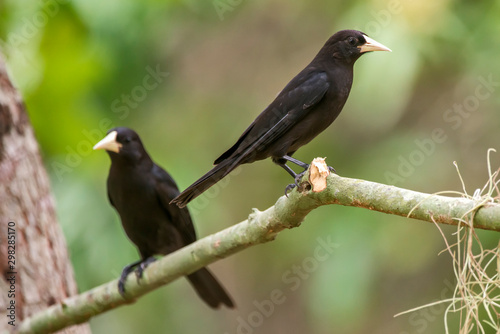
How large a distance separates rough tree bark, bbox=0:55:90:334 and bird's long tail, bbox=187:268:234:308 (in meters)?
0.70

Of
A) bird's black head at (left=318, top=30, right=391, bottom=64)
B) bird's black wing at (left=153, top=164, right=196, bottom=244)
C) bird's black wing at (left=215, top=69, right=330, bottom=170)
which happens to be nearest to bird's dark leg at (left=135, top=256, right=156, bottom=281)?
bird's black wing at (left=153, top=164, right=196, bottom=244)

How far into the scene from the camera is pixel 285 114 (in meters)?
2.92

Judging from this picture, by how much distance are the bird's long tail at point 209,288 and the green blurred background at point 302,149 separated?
2.05ft

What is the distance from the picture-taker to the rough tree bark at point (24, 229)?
3549mm

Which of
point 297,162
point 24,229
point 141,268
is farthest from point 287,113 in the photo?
point 24,229

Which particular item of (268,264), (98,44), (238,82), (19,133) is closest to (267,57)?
(238,82)

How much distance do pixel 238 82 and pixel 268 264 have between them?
1879 mm

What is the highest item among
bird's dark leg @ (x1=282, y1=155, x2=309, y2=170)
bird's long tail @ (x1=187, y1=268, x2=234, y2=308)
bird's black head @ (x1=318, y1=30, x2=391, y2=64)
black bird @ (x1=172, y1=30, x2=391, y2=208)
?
bird's black head @ (x1=318, y1=30, x2=391, y2=64)

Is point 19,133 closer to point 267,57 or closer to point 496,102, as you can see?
point 496,102

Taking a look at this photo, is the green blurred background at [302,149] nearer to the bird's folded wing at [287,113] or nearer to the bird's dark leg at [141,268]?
the bird's dark leg at [141,268]

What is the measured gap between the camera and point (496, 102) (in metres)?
4.49

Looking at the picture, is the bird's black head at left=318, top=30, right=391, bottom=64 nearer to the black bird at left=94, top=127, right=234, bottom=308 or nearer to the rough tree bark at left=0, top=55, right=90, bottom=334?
the black bird at left=94, top=127, right=234, bottom=308

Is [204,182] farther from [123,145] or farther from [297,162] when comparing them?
[123,145]

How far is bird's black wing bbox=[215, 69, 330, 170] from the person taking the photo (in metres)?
2.87
